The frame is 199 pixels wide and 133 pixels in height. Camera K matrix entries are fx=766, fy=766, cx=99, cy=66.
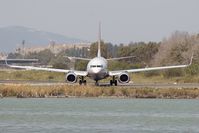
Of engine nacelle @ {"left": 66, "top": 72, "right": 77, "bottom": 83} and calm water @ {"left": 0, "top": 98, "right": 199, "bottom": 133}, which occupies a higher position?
engine nacelle @ {"left": 66, "top": 72, "right": 77, "bottom": 83}

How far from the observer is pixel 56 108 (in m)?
59.7

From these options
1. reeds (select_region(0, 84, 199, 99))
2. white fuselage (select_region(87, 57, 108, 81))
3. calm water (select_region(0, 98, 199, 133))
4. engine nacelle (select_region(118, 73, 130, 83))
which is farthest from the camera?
engine nacelle (select_region(118, 73, 130, 83))

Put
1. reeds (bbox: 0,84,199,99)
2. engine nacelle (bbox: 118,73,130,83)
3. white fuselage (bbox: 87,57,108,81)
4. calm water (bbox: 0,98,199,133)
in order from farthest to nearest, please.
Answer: engine nacelle (bbox: 118,73,130,83) → white fuselage (bbox: 87,57,108,81) → reeds (bbox: 0,84,199,99) → calm water (bbox: 0,98,199,133)

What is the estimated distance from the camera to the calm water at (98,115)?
43.7 meters

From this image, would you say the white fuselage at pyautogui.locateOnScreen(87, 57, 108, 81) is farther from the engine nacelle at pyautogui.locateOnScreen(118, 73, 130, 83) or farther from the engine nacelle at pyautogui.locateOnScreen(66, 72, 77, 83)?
the engine nacelle at pyautogui.locateOnScreen(66, 72, 77, 83)

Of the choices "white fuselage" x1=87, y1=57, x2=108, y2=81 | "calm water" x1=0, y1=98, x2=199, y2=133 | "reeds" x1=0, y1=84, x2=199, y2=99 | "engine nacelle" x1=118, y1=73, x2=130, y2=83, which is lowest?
"calm water" x1=0, y1=98, x2=199, y2=133

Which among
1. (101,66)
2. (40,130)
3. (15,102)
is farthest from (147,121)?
(101,66)

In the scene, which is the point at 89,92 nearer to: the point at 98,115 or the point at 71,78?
the point at 71,78

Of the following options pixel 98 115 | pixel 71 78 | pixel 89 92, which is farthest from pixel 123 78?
pixel 98 115

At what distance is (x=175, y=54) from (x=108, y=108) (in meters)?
87.7

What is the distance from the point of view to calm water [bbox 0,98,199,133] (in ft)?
143

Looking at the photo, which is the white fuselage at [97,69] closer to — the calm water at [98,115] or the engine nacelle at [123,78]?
the engine nacelle at [123,78]

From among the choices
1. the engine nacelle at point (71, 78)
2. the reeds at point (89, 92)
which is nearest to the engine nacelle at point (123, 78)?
the engine nacelle at point (71, 78)

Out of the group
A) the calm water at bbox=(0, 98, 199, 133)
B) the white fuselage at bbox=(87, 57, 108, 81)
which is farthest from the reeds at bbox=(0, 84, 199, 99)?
the white fuselage at bbox=(87, 57, 108, 81)
